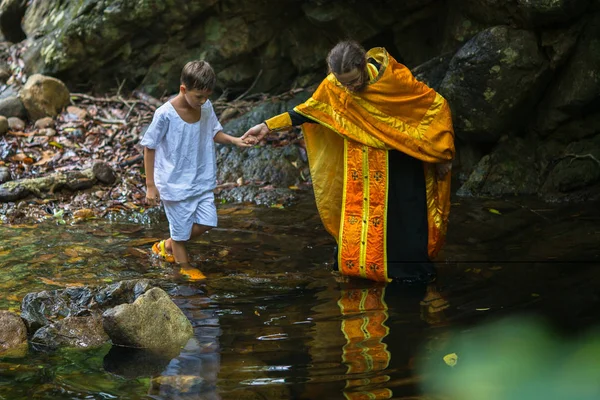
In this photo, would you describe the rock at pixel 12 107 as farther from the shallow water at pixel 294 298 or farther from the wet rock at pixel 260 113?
the shallow water at pixel 294 298

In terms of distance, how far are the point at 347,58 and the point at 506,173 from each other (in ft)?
11.3

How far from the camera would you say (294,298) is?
4457 millimetres

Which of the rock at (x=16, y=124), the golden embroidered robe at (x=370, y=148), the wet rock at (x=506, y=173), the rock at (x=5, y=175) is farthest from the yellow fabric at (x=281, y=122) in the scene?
the rock at (x=16, y=124)

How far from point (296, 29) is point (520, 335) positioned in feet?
20.8

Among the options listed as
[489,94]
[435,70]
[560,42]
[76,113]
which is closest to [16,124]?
[76,113]

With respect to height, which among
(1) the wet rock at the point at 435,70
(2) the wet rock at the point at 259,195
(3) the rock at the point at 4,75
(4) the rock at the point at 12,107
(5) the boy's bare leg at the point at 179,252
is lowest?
Result: (5) the boy's bare leg at the point at 179,252

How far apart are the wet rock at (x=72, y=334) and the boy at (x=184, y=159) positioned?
3.86 feet

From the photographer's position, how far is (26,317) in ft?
13.2

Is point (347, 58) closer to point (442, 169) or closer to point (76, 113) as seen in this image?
point (442, 169)

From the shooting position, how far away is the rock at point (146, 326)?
3.71 meters

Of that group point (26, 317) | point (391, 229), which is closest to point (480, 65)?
point (391, 229)

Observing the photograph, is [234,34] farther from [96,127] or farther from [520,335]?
[520,335]

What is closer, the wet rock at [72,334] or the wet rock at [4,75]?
the wet rock at [72,334]

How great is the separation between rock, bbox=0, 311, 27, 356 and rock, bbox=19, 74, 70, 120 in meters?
5.84
